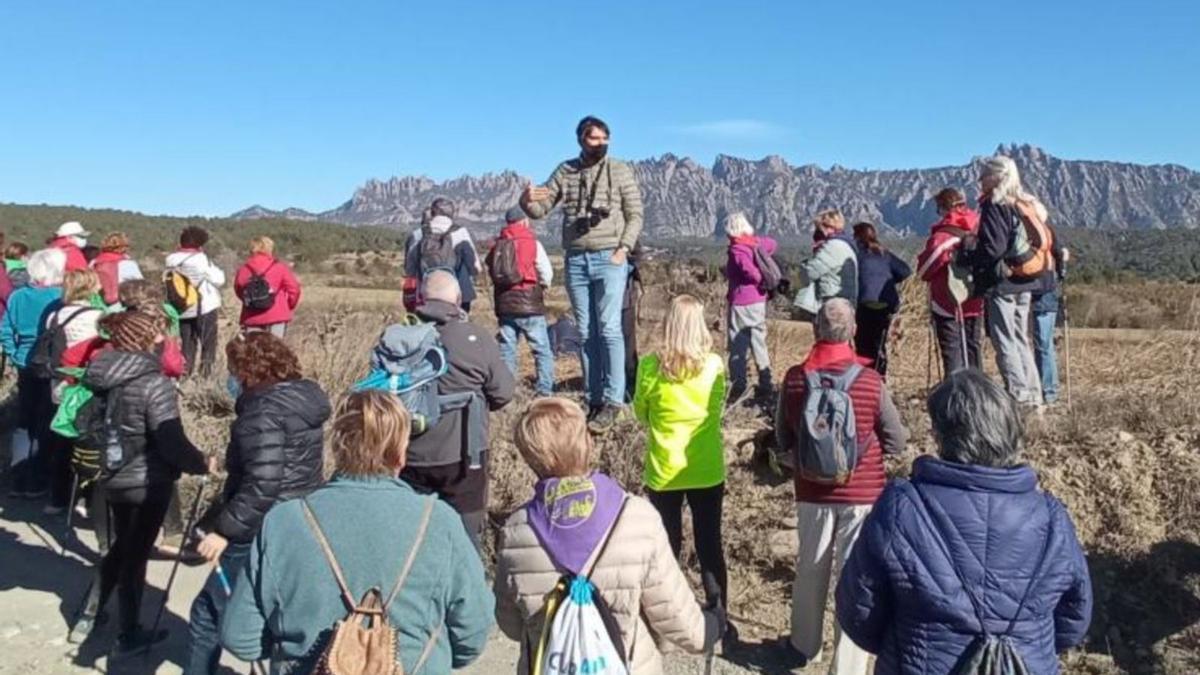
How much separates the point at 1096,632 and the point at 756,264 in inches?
122

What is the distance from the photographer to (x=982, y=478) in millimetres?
2785

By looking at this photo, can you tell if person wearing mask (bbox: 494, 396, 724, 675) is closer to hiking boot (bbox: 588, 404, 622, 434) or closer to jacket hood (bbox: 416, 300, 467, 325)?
jacket hood (bbox: 416, 300, 467, 325)

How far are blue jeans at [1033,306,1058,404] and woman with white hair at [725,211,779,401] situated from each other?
6.26ft

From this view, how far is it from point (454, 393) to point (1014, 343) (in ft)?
Answer: 12.5

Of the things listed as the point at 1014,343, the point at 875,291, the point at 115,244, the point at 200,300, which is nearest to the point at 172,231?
the point at 200,300

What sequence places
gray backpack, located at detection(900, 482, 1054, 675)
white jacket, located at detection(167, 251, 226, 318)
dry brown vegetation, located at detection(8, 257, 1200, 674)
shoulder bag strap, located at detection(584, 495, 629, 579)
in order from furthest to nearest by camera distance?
white jacket, located at detection(167, 251, 226, 318) → dry brown vegetation, located at detection(8, 257, 1200, 674) → shoulder bag strap, located at detection(584, 495, 629, 579) → gray backpack, located at detection(900, 482, 1054, 675)

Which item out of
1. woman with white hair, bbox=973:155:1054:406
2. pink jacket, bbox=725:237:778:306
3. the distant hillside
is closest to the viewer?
woman with white hair, bbox=973:155:1054:406

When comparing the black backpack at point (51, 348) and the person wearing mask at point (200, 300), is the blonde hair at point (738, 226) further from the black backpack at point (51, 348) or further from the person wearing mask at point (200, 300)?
the person wearing mask at point (200, 300)

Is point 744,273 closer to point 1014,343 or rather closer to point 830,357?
point 1014,343

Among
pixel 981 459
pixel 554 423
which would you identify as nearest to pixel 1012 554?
pixel 981 459

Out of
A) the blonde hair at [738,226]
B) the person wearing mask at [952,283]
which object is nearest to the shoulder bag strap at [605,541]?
the person wearing mask at [952,283]

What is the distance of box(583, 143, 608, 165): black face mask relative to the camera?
6.84 meters

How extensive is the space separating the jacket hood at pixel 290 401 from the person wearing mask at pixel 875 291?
14.0ft

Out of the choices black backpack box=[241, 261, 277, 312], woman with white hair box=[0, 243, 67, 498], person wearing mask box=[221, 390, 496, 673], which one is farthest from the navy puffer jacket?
black backpack box=[241, 261, 277, 312]
